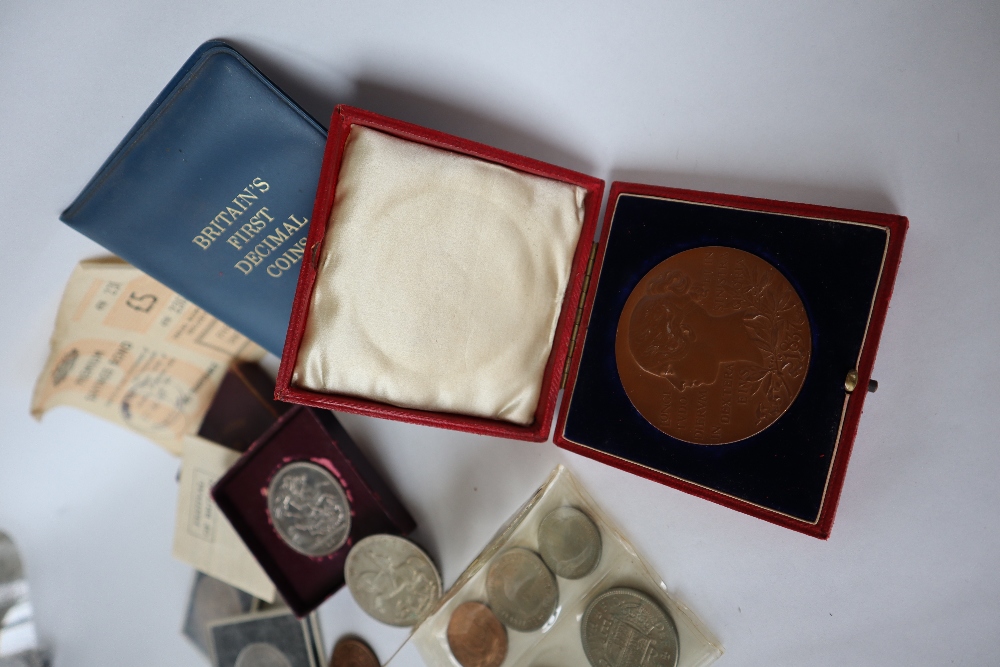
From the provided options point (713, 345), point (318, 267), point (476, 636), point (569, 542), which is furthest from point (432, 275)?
point (476, 636)

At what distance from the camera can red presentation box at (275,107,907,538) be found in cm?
76

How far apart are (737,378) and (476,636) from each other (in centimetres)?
62

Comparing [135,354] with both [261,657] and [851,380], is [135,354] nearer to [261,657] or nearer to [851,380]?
[261,657]

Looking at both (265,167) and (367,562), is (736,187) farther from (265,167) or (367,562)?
(367,562)

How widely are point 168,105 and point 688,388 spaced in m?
0.85

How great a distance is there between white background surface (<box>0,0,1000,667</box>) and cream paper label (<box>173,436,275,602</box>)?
416 mm

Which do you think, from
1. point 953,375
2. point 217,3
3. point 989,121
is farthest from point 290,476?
point 989,121

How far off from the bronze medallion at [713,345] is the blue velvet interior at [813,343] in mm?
14

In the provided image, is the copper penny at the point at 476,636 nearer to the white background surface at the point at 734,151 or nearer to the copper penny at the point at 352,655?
the white background surface at the point at 734,151

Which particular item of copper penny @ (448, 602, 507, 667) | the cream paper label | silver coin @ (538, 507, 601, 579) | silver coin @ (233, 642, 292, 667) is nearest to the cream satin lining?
silver coin @ (538, 507, 601, 579)

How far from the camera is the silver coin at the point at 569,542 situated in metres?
1.01

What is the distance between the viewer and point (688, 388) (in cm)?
86

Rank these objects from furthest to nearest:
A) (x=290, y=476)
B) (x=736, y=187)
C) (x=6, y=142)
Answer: (x=290, y=476) < (x=6, y=142) < (x=736, y=187)

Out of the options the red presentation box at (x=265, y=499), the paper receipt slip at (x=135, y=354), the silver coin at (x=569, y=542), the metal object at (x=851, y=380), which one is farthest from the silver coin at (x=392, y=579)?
the metal object at (x=851, y=380)
